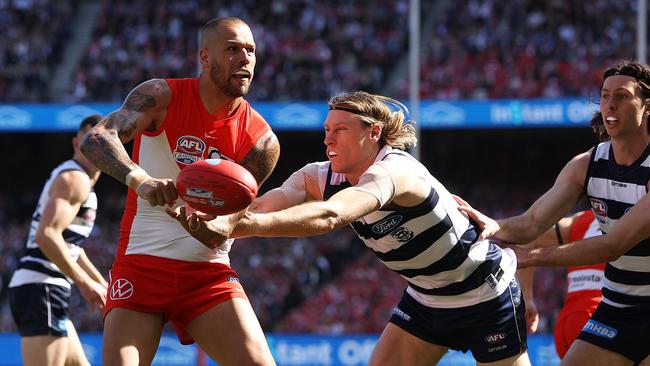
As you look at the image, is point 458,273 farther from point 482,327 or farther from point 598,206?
point 598,206

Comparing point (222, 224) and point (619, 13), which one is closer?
point (222, 224)

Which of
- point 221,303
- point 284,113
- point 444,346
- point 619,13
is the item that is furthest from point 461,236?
point 619,13

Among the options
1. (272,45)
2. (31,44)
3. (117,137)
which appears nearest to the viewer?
(117,137)

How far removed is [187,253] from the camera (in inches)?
197

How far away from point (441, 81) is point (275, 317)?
595cm

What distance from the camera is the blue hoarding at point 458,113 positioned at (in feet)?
63.1

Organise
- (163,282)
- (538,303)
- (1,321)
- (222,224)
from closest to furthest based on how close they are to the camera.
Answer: (222,224), (163,282), (538,303), (1,321)

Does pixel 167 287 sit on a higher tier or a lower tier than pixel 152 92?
lower

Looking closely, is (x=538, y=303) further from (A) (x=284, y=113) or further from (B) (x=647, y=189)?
(B) (x=647, y=189)

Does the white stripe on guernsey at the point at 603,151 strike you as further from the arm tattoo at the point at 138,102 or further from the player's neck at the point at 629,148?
the arm tattoo at the point at 138,102

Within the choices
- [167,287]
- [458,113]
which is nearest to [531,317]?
[167,287]

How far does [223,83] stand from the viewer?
5078 millimetres

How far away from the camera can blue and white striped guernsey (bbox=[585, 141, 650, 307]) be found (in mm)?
5086

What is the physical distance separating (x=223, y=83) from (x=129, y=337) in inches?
52.8
